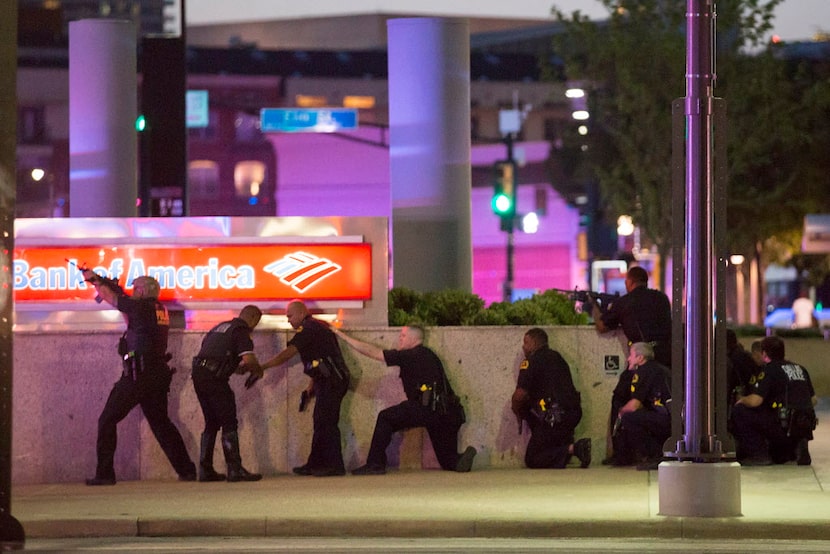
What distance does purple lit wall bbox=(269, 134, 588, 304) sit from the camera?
6794cm

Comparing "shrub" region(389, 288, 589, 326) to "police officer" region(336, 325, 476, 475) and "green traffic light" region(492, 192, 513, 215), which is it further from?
"green traffic light" region(492, 192, 513, 215)

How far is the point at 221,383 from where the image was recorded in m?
14.5

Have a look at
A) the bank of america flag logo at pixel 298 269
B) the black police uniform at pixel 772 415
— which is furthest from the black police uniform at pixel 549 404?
the bank of america flag logo at pixel 298 269

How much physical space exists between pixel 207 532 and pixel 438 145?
27.1ft

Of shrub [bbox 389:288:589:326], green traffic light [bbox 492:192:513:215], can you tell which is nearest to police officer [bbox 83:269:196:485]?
shrub [bbox 389:288:589:326]

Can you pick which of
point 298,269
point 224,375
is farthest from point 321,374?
point 298,269

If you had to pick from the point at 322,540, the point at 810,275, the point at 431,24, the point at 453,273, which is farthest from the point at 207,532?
the point at 810,275

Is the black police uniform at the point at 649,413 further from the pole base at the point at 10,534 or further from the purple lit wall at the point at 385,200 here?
the purple lit wall at the point at 385,200

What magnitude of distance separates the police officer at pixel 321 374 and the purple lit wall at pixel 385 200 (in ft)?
172

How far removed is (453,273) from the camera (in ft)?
62.6

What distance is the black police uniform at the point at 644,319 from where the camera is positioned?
15438 millimetres

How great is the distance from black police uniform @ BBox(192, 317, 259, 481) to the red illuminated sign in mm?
924

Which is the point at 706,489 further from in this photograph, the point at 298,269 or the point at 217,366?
the point at 298,269

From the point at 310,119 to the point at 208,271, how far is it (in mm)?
16234
